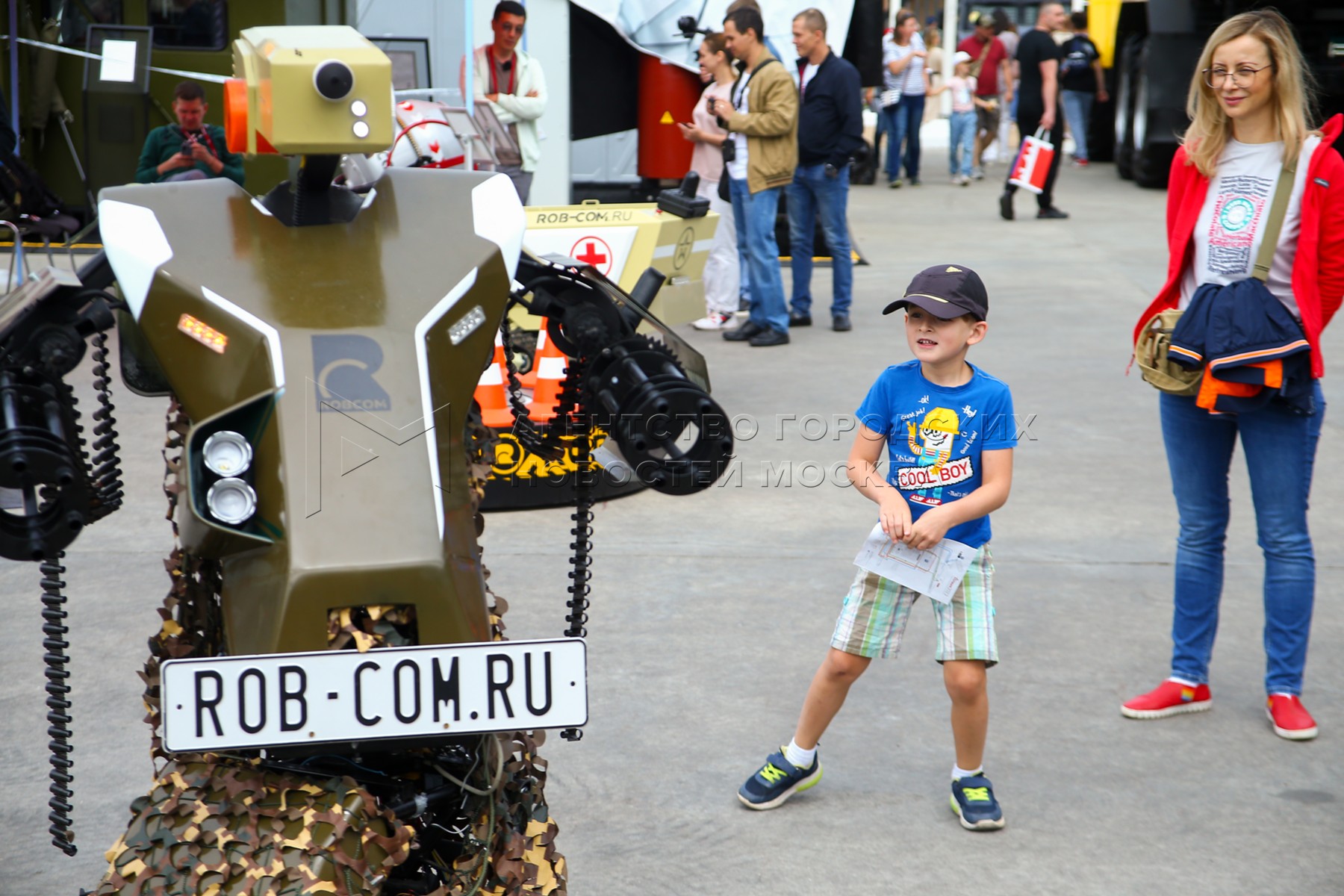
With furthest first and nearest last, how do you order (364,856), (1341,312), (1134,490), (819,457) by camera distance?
(1341,312)
(819,457)
(1134,490)
(364,856)

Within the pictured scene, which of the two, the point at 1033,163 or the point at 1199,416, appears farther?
the point at 1033,163

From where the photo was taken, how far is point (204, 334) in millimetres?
2348

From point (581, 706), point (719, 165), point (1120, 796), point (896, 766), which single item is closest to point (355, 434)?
point (581, 706)

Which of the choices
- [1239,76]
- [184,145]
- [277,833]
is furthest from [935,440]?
[184,145]

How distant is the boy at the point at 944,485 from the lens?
3342mm

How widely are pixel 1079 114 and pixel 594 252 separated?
1414cm

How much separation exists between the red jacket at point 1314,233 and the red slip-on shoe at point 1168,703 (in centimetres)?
102

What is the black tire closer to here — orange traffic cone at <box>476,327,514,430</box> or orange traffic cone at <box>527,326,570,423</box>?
orange traffic cone at <box>527,326,570,423</box>

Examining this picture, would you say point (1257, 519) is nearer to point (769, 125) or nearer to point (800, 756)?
point (800, 756)

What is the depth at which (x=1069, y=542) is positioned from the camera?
5.86 m

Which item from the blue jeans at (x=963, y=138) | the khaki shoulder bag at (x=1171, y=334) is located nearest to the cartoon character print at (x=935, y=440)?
the khaki shoulder bag at (x=1171, y=334)

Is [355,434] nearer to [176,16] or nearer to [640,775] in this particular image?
[640,775]

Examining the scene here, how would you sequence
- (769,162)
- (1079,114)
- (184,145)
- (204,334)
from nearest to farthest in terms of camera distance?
(204,334), (769,162), (184,145), (1079,114)

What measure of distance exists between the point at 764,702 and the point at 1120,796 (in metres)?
1.07
